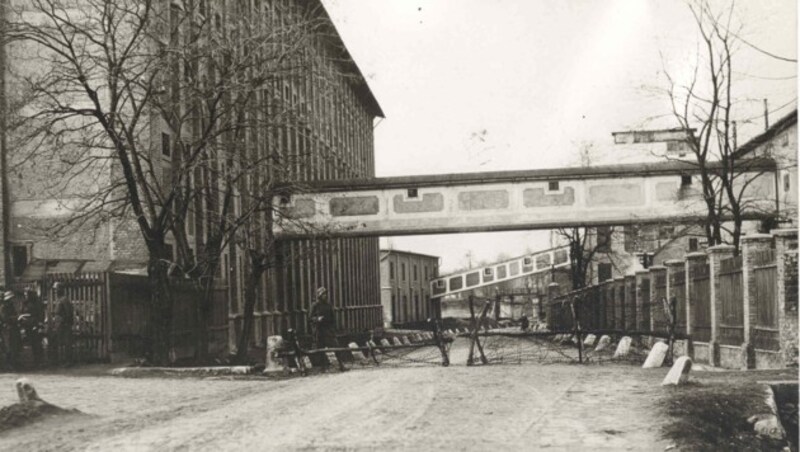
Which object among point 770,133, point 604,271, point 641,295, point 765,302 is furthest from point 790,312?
point 604,271

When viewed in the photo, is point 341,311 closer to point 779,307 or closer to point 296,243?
point 296,243

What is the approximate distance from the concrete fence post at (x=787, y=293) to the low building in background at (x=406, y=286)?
179ft

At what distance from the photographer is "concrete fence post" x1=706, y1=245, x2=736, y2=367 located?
59.5 ft

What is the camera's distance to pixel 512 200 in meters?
29.0

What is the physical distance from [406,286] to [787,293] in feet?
214

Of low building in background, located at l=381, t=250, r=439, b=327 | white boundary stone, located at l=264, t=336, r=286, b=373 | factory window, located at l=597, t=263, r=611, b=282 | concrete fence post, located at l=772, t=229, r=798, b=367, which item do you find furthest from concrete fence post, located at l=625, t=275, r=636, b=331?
low building in background, located at l=381, t=250, r=439, b=327

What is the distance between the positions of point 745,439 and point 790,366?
6.46 meters

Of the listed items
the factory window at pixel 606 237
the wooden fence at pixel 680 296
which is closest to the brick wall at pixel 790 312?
the wooden fence at pixel 680 296

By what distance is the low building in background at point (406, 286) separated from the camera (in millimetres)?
73938

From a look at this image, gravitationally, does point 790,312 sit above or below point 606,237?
below

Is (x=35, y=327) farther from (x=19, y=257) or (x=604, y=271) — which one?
(x=604, y=271)

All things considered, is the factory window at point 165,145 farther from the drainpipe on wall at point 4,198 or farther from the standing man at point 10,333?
the standing man at point 10,333

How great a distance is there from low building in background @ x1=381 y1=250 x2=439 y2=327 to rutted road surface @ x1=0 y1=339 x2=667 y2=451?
54.6 meters

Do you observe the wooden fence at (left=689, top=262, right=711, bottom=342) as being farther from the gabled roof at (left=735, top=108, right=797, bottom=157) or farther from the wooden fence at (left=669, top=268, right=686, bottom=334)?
the gabled roof at (left=735, top=108, right=797, bottom=157)
